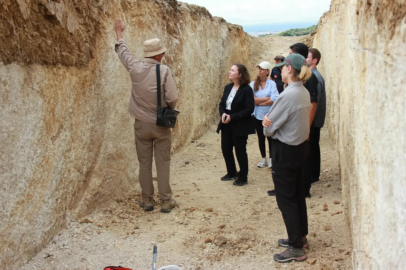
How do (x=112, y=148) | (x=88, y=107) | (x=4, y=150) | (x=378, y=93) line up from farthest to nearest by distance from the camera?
(x=112, y=148) < (x=88, y=107) < (x=4, y=150) < (x=378, y=93)

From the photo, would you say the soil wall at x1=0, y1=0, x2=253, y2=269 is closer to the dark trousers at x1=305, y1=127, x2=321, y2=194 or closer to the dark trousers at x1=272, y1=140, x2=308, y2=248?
the dark trousers at x1=272, y1=140, x2=308, y2=248

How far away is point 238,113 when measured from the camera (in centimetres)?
586

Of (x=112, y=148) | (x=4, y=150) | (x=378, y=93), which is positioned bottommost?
(x=112, y=148)

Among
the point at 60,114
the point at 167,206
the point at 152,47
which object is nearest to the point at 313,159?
the point at 167,206

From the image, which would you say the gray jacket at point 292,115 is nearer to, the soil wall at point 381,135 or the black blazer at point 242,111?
the soil wall at point 381,135

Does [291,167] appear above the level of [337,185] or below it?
above

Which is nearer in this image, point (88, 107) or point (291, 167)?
point (291, 167)

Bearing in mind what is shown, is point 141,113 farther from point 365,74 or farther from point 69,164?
point 365,74

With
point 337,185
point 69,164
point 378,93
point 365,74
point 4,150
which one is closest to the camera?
point 378,93

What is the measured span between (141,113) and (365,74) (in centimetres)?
265

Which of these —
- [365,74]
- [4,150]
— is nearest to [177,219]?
[4,150]

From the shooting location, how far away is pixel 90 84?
190 inches

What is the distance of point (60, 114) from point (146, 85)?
0.96m

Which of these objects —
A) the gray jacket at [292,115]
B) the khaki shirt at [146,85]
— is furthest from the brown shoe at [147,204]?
the gray jacket at [292,115]
